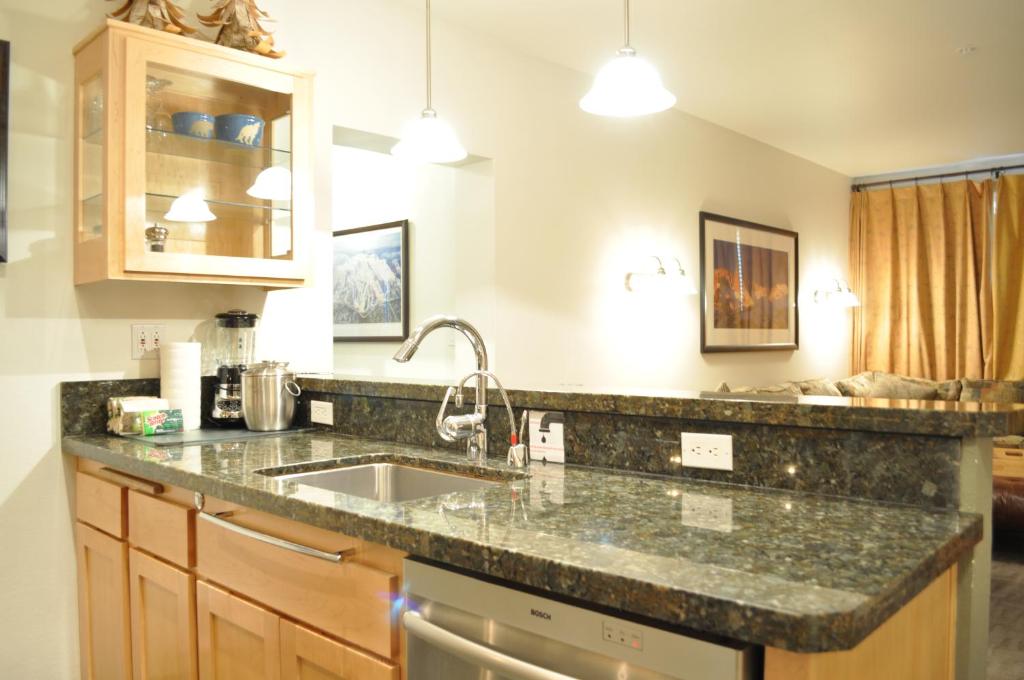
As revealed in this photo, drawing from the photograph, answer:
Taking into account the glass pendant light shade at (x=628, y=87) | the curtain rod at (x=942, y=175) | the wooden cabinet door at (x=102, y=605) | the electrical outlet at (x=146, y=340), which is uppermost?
the curtain rod at (x=942, y=175)

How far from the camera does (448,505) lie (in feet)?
4.35

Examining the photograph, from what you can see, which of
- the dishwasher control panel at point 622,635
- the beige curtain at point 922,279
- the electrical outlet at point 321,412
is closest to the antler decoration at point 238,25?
the electrical outlet at point 321,412

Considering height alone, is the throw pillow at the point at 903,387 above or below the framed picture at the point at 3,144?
below

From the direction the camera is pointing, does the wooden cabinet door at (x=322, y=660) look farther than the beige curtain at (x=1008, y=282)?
No

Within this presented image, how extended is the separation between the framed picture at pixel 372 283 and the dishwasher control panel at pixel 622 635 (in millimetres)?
3037

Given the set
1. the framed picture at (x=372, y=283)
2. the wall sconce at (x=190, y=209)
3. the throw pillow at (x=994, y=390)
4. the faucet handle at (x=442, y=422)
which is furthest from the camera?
the throw pillow at (x=994, y=390)

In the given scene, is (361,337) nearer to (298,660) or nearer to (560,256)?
(560,256)

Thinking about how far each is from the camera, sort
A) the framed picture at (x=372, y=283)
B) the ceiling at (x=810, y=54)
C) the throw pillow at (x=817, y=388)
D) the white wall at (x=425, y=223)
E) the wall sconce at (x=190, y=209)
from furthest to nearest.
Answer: the throw pillow at (x=817, y=388), the framed picture at (x=372, y=283), the white wall at (x=425, y=223), the ceiling at (x=810, y=54), the wall sconce at (x=190, y=209)

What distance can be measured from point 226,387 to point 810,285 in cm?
496

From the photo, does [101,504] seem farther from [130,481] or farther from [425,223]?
[425,223]

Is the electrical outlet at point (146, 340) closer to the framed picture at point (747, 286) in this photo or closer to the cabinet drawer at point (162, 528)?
the cabinet drawer at point (162, 528)

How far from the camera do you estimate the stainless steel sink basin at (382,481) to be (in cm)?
183

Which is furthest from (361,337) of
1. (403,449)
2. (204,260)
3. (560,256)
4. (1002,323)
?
(1002,323)

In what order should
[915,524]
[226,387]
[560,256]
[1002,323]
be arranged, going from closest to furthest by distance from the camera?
[915,524], [226,387], [560,256], [1002,323]
